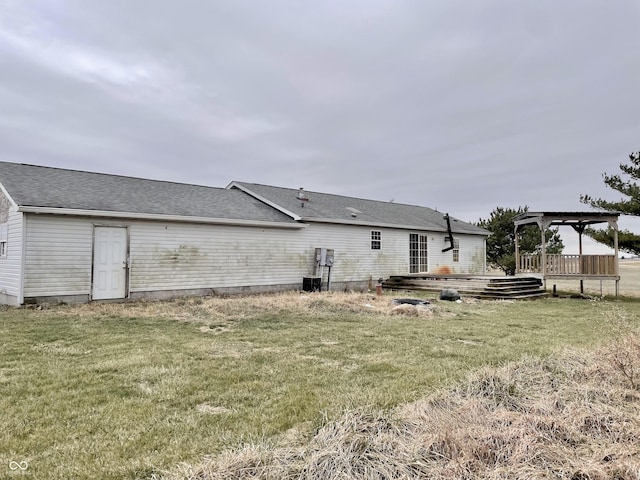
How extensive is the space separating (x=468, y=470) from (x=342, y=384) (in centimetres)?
191

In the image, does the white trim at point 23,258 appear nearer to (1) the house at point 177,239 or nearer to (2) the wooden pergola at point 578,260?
(1) the house at point 177,239

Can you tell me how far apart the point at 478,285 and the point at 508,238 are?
11.7m

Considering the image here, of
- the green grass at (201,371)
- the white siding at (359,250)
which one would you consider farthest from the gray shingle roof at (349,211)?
the green grass at (201,371)

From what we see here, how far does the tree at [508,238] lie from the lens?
23375 mm

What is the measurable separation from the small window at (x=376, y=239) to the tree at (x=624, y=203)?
25.9ft

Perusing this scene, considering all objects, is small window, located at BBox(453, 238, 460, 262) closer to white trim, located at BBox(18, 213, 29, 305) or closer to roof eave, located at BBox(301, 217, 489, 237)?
roof eave, located at BBox(301, 217, 489, 237)

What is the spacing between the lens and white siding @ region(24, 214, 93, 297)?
958 cm

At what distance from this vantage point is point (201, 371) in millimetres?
4488

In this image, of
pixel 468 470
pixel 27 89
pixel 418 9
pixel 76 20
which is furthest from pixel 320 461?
pixel 27 89

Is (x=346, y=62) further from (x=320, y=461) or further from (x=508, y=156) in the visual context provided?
(x=320, y=461)

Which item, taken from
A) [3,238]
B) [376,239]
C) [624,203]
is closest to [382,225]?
[376,239]

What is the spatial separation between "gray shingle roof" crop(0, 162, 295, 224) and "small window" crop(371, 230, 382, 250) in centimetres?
424

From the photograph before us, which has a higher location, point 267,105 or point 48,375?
point 267,105

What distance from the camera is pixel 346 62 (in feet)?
42.8
